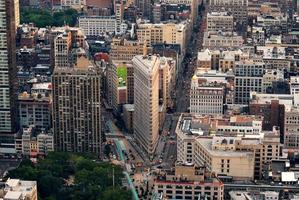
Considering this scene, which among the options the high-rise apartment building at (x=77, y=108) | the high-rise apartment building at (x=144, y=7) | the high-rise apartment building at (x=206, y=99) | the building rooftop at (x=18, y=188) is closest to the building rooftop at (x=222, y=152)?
the high-rise apartment building at (x=77, y=108)

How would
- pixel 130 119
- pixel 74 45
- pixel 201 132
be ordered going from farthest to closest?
1. pixel 74 45
2. pixel 130 119
3. pixel 201 132

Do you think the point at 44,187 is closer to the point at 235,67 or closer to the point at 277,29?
the point at 235,67

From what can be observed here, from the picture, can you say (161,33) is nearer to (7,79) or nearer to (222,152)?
(7,79)

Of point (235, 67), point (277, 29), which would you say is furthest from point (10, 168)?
point (277, 29)

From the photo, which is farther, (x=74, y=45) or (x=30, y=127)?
(x=74, y=45)

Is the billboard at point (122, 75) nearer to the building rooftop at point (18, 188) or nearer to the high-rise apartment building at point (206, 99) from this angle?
the high-rise apartment building at point (206, 99)
